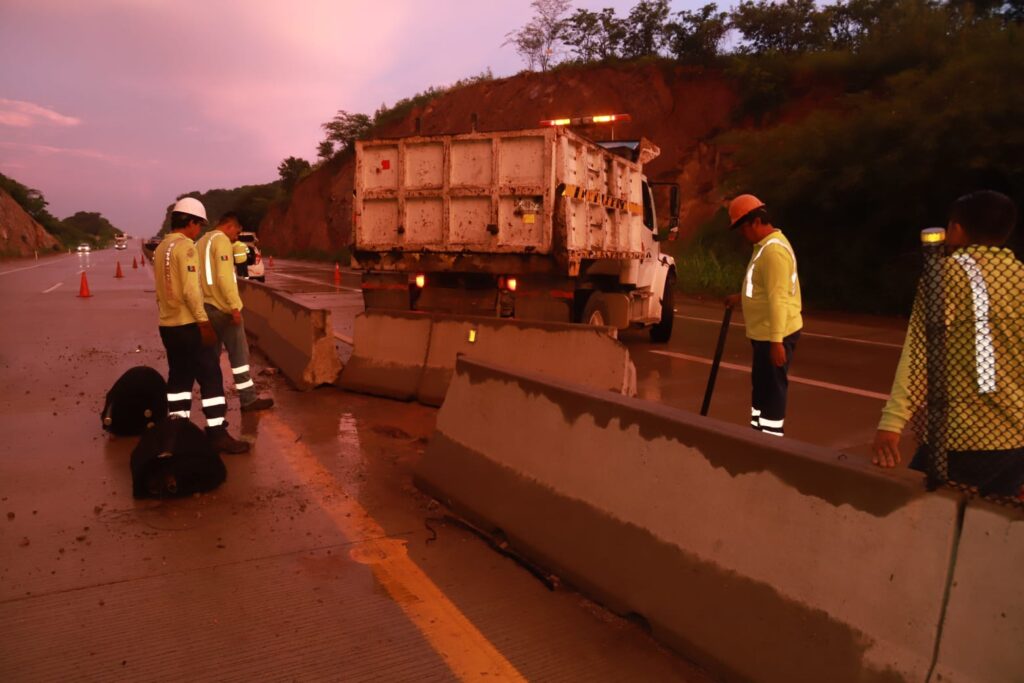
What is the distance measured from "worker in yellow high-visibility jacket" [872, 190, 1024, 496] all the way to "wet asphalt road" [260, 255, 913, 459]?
4.82 ft

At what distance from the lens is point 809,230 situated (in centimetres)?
2081

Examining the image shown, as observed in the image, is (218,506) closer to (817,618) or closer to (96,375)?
(817,618)

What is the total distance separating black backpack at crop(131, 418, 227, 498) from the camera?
505cm

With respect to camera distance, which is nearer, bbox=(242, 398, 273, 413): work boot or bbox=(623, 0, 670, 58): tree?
bbox=(242, 398, 273, 413): work boot

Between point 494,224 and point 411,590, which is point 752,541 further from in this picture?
point 494,224

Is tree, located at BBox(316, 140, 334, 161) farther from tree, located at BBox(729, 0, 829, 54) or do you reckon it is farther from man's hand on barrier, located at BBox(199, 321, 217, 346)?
man's hand on barrier, located at BBox(199, 321, 217, 346)

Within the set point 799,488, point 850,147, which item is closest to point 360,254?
A: point 799,488

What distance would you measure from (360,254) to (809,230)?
581 inches

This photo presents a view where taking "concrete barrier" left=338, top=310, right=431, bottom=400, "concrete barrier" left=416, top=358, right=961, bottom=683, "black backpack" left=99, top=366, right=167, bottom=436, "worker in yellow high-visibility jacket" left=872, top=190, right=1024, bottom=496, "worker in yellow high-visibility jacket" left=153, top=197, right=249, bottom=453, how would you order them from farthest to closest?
"concrete barrier" left=338, top=310, right=431, bottom=400 → "black backpack" left=99, top=366, right=167, bottom=436 → "worker in yellow high-visibility jacket" left=153, top=197, right=249, bottom=453 → "worker in yellow high-visibility jacket" left=872, top=190, right=1024, bottom=496 → "concrete barrier" left=416, top=358, right=961, bottom=683

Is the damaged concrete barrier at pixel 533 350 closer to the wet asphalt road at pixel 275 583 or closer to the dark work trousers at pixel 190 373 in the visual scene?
the wet asphalt road at pixel 275 583

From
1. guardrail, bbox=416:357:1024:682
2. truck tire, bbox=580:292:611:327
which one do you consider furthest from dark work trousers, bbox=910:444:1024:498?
truck tire, bbox=580:292:611:327

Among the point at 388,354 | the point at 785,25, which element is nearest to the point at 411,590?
the point at 388,354

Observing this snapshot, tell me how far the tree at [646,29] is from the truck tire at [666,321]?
28.0 meters

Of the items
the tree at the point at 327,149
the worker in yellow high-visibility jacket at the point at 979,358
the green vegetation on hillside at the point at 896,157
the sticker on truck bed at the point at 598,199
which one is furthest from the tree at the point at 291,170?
the worker in yellow high-visibility jacket at the point at 979,358
